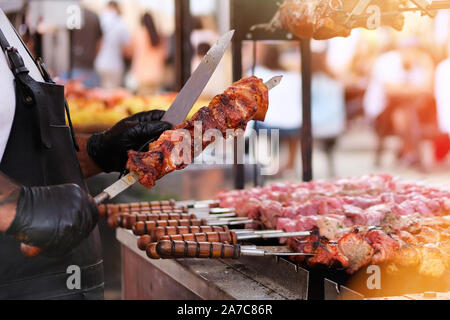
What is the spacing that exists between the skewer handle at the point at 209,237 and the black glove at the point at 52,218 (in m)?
0.85

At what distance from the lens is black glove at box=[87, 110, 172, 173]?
2672 millimetres

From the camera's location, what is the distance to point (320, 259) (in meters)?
2.40

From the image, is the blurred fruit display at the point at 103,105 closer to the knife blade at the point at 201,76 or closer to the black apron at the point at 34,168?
the knife blade at the point at 201,76

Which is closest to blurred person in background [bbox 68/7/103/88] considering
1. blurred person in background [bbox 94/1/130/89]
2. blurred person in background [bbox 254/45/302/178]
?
blurred person in background [bbox 94/1/130/89]

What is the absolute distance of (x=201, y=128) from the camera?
2627 millimetres

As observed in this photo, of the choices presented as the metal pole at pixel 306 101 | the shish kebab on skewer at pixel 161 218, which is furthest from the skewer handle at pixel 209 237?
the metal pole at pixel 306 101

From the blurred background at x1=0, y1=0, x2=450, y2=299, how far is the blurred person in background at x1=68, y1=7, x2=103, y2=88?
17 millimetres

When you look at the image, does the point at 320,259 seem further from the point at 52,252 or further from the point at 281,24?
the point at 281,24

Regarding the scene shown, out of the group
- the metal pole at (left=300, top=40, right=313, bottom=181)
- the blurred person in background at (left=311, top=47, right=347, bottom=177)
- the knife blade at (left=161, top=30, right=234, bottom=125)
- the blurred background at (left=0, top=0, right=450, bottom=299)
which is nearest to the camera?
the knife blade at (left=161, top=30, right=234, bottom=125)

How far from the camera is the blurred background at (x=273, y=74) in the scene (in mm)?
7262

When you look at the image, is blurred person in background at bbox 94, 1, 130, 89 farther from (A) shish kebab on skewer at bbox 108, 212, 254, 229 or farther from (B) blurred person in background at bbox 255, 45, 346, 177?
(A) shish kebab on skewer at bbox 108, 212, 254, 229

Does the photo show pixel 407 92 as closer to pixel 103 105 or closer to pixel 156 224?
pixel 103 105

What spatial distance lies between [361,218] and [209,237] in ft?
2.63
